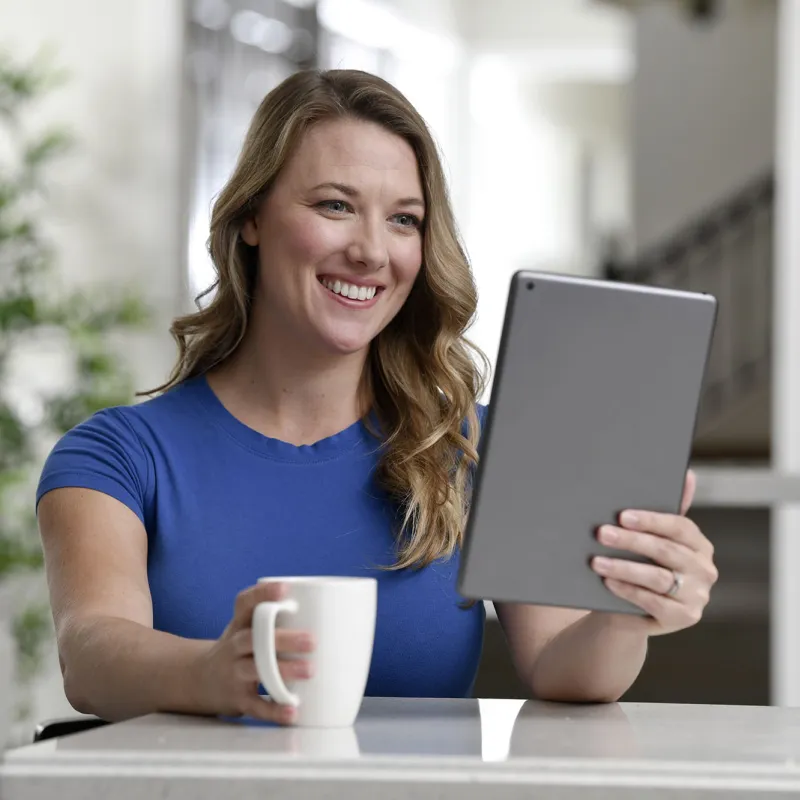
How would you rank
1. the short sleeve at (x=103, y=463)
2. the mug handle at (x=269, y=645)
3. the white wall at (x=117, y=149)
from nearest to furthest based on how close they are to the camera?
1. the mug handle at (x=269, y=645)
2. the short sleeve at (x=103, y=463)
3. the white wall at (x=117, y=149)

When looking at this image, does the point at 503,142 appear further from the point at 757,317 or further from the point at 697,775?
the point at 697,775

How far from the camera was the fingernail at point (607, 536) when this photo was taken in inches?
43.9

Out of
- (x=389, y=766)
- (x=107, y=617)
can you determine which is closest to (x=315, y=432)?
(x=107, y=617)

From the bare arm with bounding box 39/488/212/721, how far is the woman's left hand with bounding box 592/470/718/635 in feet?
1.18

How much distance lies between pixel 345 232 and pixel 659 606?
0.62m

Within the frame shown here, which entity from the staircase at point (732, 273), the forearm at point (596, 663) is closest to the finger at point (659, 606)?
the forearm at point (596, 663)

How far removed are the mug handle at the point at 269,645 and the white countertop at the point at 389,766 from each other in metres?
0.03

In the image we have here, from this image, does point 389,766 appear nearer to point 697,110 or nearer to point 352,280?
point 352,280

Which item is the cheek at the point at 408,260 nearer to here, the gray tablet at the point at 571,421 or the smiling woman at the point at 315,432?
the smiling woman at the point at 315,432

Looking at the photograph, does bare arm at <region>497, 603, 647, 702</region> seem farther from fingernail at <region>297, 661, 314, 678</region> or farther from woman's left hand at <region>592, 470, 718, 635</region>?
fingernail at <region>297, 661, 314, 678</region>

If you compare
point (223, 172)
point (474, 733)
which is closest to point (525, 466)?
point (474, 733)

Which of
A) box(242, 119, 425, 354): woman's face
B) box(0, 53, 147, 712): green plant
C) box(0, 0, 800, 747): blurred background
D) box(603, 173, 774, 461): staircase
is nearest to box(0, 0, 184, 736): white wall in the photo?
box(0, 0, 800, 747): blurred background

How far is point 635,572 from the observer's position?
1131mm

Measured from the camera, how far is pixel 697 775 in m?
0.91
